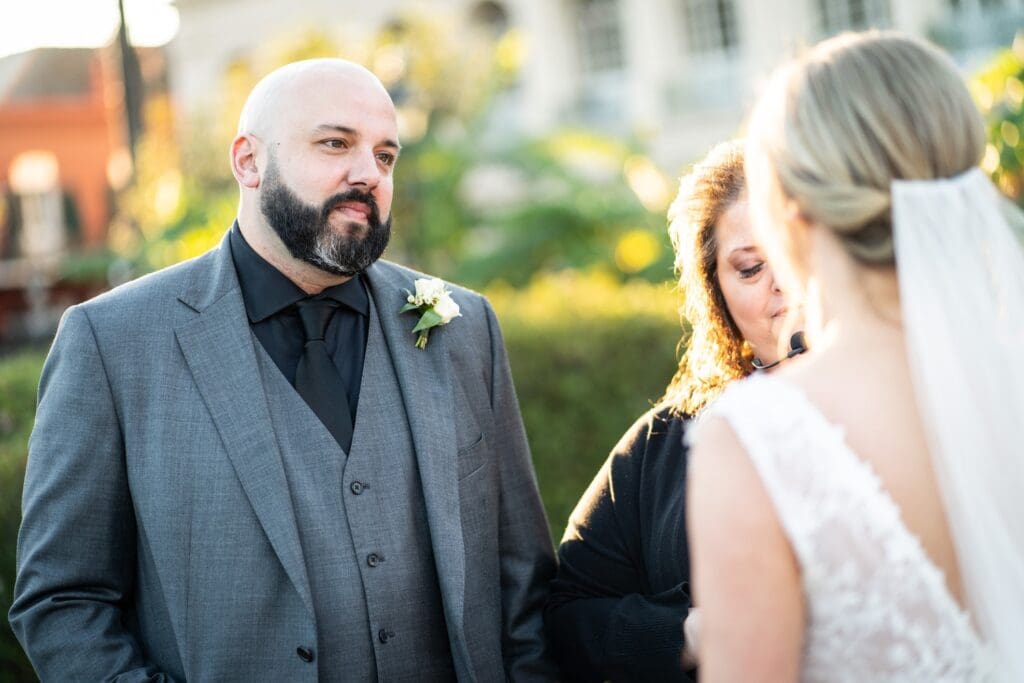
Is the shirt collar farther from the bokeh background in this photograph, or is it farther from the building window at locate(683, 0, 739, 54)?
the building window at locate(683, 0, 739, 54)

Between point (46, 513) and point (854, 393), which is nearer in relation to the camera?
point (854, 393)

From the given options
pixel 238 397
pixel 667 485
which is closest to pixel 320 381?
pixel 238 397

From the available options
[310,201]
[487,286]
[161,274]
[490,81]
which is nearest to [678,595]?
[310,201]

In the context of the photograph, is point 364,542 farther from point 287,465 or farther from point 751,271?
point 751,271

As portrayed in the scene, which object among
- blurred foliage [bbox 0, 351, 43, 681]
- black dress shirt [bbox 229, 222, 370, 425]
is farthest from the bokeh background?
black dress shirt [bbox 229, 222, 370, 425]

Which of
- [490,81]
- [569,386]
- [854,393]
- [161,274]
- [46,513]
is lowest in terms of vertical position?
[569,386]

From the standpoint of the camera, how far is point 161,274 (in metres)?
3.24

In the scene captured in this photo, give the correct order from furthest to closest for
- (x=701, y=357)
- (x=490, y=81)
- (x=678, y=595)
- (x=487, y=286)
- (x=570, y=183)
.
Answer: (x=490, y=81) < (x=570, y=183) < (x=487, y=286) < (x=701, y=357) < (x=678, y=595)

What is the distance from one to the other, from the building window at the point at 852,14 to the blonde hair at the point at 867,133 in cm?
1905

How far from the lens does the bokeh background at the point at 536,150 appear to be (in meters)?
6.12

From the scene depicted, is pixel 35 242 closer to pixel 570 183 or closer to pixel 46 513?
pixel 570 183

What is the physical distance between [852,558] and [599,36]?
2357 cm

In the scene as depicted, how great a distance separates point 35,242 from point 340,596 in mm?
43073

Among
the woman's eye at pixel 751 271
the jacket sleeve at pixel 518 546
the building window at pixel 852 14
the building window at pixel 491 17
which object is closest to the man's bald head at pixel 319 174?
the jacket sleeve at pixel 518 546
